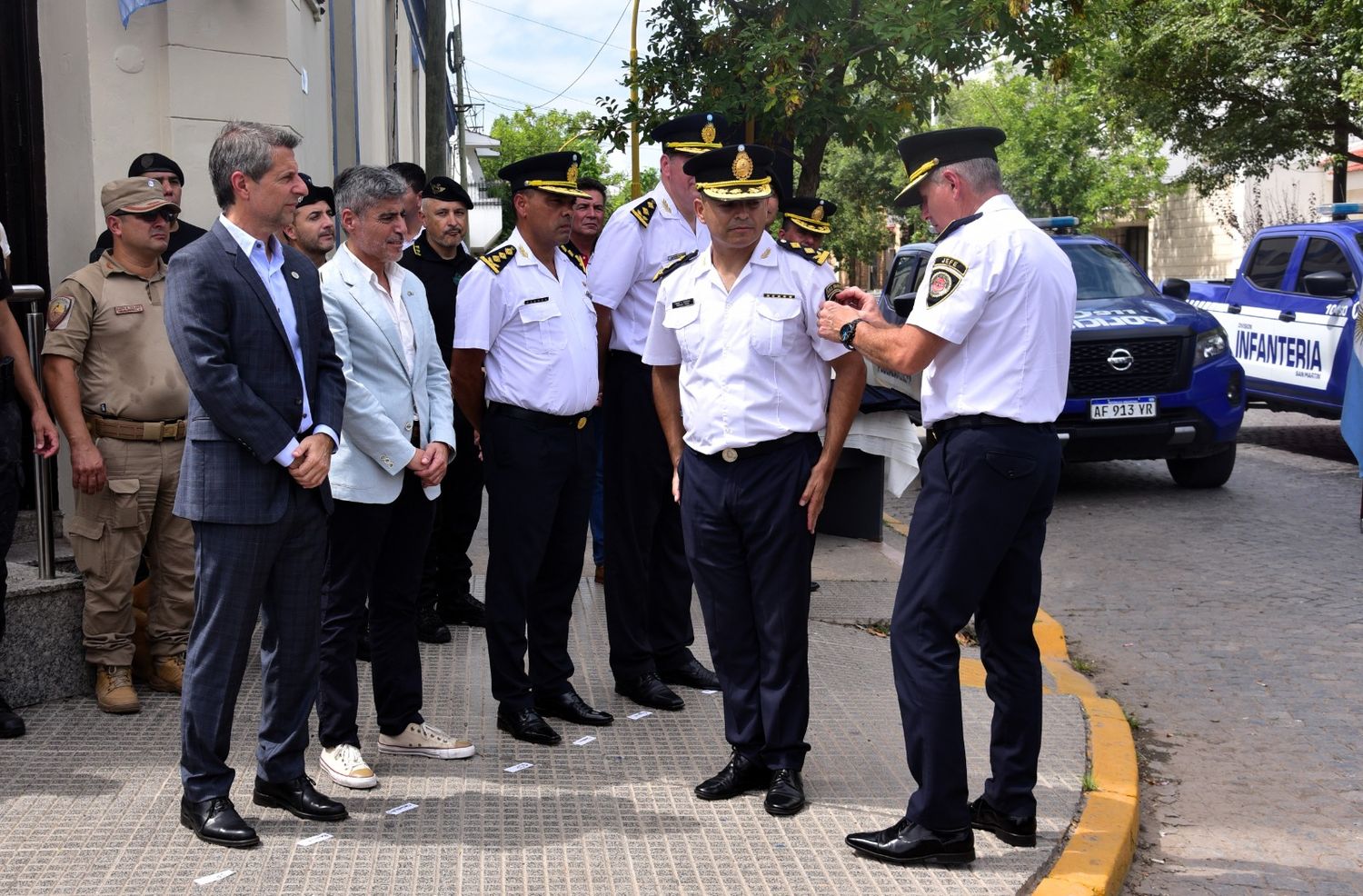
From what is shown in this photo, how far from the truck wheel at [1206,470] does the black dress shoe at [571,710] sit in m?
7.37

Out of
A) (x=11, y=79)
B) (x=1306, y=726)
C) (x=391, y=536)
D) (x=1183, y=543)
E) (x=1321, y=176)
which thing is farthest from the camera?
(x=1321, y=176)

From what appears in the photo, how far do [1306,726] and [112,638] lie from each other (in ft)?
16.0

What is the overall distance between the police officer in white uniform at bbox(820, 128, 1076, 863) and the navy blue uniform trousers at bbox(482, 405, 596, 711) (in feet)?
4.43

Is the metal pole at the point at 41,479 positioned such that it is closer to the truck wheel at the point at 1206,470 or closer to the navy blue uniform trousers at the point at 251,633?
the navy blue uniform trousers at the point at 251,633

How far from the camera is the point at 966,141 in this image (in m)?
4.14

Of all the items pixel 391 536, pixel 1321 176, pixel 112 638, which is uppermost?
pixel 1321 176

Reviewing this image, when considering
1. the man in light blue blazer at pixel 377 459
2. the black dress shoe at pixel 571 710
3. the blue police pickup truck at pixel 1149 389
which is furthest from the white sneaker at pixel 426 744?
the blue police pickup truck at pixel 1149 389

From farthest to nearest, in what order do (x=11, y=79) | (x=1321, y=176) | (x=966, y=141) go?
(x=1321, y=176) < (x=11, y=79) < (x=966, y=141)

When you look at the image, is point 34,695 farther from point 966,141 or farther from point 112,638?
point 966,141

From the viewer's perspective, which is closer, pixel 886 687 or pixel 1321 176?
pixel 886 687

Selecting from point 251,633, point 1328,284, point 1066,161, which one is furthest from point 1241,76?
point 251,633

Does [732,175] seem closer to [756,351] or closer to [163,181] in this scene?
[756,351]

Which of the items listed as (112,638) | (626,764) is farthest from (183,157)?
(626,764)

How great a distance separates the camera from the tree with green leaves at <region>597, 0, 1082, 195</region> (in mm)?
10156
